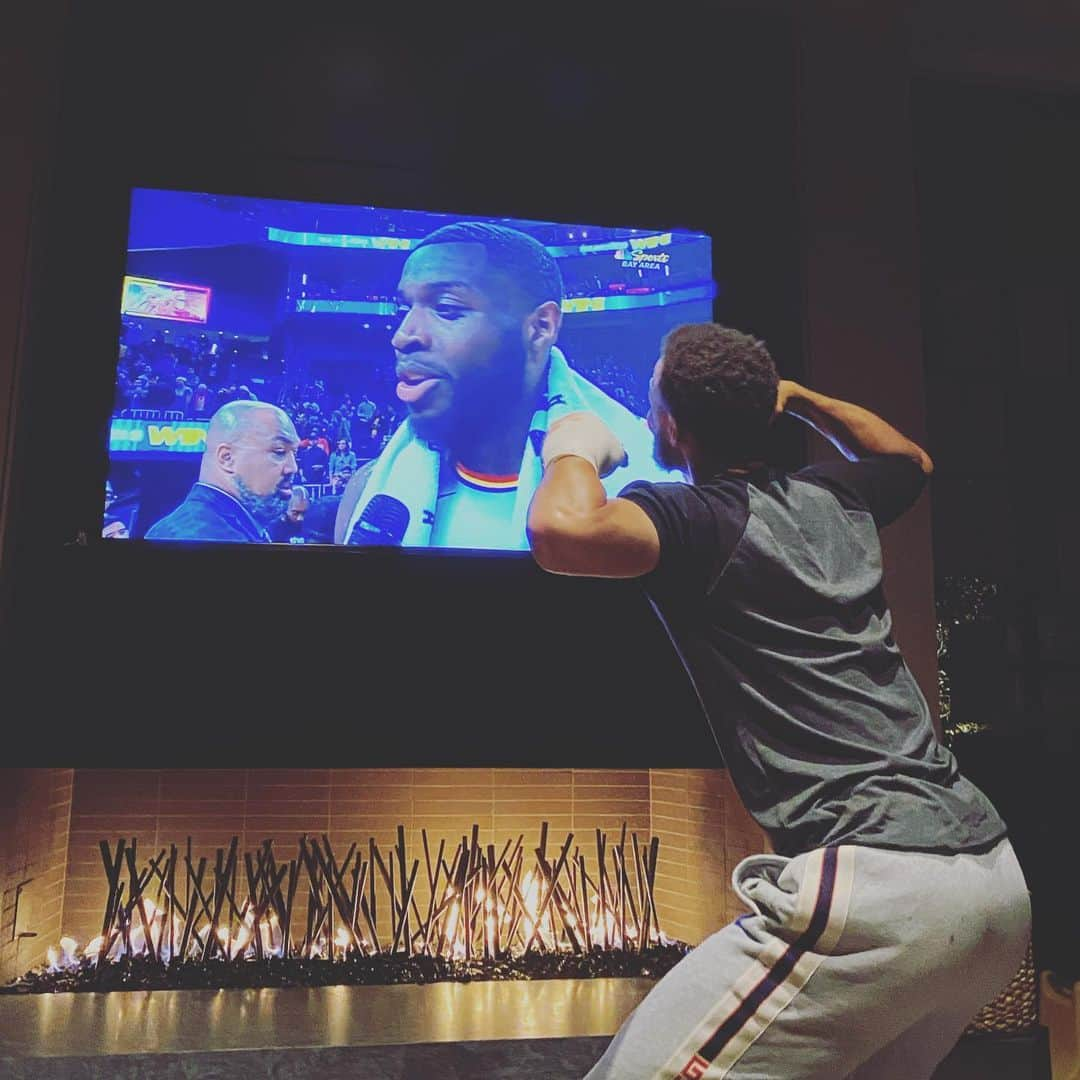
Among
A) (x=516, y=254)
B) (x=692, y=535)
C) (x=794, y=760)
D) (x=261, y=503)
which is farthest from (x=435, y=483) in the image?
(x=794, y=760)

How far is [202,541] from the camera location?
112 inches

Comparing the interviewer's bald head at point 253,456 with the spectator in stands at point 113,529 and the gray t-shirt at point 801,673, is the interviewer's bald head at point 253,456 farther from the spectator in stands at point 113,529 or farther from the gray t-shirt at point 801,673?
the gray t-shirt at point 801,673

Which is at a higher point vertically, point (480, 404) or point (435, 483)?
point (480, 404)

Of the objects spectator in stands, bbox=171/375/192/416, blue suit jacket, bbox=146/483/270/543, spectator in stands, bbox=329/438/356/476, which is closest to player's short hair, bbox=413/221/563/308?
spectator in stands, bbox=329/438/356/476

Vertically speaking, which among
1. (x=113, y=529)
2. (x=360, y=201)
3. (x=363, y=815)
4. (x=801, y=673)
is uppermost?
(x=360, y=201)

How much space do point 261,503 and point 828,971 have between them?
2.09 metres

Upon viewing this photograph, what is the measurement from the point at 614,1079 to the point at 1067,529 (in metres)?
2.93

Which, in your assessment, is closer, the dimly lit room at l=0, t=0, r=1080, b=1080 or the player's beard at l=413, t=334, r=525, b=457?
the dimly lit room at l=0, t=0, r=1080, b=1080

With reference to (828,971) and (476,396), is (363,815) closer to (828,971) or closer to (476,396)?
(476,396)

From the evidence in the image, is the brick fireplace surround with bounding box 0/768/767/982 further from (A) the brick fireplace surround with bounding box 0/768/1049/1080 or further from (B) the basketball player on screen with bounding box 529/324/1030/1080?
(B) the basketball player on screen with bounding box 529/324/1030/1080

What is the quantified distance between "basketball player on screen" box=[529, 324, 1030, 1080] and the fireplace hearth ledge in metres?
1.32

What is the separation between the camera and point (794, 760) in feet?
4.17

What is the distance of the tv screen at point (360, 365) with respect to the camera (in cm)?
286

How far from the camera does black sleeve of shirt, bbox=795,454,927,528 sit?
4.99 ft
